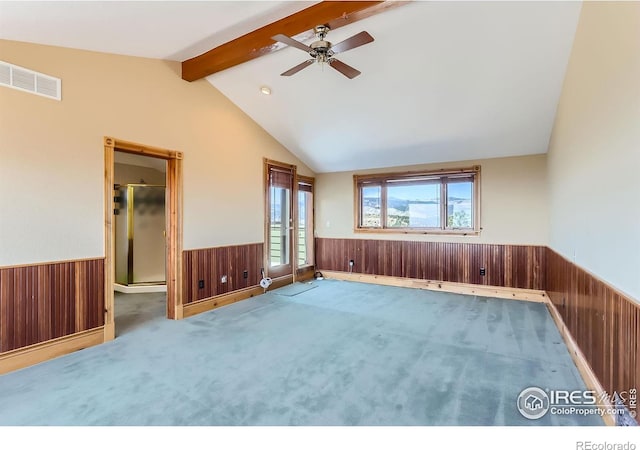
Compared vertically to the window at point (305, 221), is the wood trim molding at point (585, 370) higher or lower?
lower

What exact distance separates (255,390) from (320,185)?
523 cm

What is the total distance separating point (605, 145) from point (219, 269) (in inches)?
174

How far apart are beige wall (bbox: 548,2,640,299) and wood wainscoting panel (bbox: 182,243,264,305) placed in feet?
13.8

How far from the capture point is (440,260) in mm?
5688

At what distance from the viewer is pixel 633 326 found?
5.03 ft

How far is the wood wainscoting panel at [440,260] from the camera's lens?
503 cm

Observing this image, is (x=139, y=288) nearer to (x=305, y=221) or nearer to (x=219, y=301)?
(x=219, y=301)

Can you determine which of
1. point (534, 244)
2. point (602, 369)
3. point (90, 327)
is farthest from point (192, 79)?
point (534, 244)

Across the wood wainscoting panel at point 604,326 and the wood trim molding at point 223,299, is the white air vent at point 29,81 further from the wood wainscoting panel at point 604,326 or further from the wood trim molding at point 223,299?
the wood wainscoting panel at point 604,326

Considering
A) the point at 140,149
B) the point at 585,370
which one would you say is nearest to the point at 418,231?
the point at 585,370

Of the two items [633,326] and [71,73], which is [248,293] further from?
[633,326]

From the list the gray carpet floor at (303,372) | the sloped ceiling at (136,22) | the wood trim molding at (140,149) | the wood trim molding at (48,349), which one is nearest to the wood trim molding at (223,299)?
the gray carpet floor at (303,372)

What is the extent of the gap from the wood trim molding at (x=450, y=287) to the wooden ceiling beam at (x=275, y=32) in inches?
176

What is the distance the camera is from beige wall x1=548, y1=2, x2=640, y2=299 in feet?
5.22
